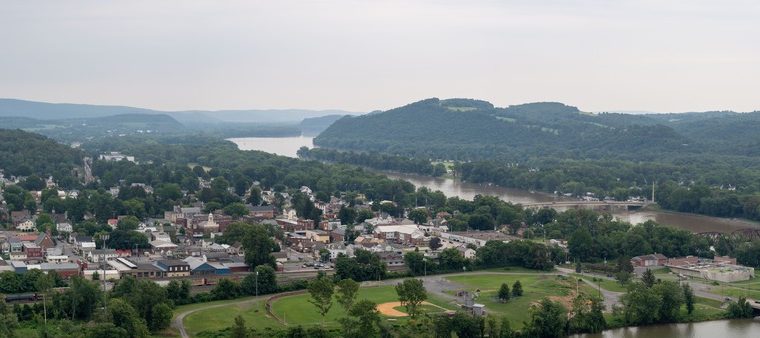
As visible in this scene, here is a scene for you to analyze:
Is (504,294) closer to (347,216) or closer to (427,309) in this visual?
(427,309)

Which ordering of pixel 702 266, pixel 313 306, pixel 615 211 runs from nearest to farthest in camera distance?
pixel 313 306 < pixel 702 266 < pixel 615 211

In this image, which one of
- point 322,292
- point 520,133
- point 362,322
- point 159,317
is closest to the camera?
point 362,322

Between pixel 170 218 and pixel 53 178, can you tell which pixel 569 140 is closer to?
pixel 53 178

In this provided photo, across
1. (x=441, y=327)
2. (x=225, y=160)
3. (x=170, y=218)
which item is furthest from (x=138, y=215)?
(x=225, y=160)

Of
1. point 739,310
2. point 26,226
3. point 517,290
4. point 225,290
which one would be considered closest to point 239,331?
point 225,290

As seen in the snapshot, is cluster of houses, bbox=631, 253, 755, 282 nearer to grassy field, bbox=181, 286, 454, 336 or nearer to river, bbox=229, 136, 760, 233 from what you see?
grassy field, bbox=181, 286, 454, 336

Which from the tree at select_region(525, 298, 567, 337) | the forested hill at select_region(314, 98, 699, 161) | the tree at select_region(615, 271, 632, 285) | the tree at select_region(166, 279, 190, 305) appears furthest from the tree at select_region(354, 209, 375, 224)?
the forested hill at select_region(314, 98, 699, 161)

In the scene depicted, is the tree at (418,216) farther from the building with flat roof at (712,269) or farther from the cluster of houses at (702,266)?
the building with flat roof at (712,269)
